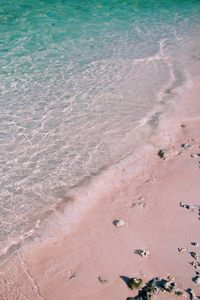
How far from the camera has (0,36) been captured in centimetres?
1371

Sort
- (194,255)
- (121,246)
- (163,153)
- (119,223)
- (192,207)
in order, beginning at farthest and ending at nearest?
(163,153)
(192,207)
(119,223)
(121,246)
(194,255)

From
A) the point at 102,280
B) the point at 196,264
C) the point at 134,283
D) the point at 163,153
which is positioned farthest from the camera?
the point at 163,153

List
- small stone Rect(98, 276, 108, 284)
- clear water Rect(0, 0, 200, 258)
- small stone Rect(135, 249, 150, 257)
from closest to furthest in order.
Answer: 1. small stone Rect(98, 276, 108, 284)
2. small stone Rect(135, 249, 150, 257)
3. clear water Rect(0, 0, 200, 258)

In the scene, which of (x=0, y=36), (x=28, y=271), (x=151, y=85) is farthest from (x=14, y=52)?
(x=28, y=271)

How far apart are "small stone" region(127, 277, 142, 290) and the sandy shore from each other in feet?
0.18

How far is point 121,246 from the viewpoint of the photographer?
5672 millimetres

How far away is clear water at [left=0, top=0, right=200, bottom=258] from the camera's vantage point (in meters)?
7.11

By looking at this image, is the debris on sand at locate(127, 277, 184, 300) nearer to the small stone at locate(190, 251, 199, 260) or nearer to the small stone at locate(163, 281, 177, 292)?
the small stone at locate(163, 281, 177, 292)

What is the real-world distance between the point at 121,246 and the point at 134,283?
0.70 metres

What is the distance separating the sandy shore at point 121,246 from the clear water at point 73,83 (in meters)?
0.61

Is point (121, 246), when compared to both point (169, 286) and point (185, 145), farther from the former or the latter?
point (185, 145)

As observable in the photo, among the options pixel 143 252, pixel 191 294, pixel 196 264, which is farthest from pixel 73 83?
pixel 191 294

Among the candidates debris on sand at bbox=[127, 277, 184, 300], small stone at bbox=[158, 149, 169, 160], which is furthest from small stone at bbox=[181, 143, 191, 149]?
debris on sand at bbox=[127, 277, 184, 300]

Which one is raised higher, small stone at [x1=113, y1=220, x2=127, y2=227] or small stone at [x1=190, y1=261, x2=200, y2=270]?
small stone at [x1=113, y1=220, x2=127, y2=227]
